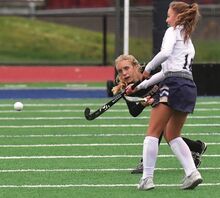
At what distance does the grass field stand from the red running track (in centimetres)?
815

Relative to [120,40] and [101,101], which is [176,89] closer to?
[101,101]

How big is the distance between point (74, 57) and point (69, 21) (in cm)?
117

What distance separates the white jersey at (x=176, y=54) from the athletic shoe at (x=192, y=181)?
36.7 inches

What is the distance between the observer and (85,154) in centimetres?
1112

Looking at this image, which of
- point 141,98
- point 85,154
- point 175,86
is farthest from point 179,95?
point 85,154

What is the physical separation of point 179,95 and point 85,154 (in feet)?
9.09

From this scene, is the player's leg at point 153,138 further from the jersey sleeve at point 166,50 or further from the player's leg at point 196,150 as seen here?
the player's leg at point 196,150

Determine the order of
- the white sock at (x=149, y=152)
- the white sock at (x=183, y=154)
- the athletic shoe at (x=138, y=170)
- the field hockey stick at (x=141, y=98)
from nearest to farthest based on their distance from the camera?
the white sock at (x=149, y=152), the white sock at (x=183, y=154), the field hockey stick at (x=141, y=98), the athletic shoe at (x=138, y=170)

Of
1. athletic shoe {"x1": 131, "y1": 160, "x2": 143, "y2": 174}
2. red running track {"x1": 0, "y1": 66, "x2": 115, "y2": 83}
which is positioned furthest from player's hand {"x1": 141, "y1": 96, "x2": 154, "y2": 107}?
red running track {"x1": 0, "y1": 66, "x2": 115, "y2": 83}

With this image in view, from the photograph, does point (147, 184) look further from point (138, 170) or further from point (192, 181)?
point (138, 170)

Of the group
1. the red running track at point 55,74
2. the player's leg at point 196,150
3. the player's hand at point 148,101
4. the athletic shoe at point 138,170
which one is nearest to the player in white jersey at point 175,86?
the player's hand at point 148,101

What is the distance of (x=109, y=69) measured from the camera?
25.2 metres

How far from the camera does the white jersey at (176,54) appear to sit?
859 cm

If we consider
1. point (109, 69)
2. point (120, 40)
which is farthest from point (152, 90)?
point (109, 69)
